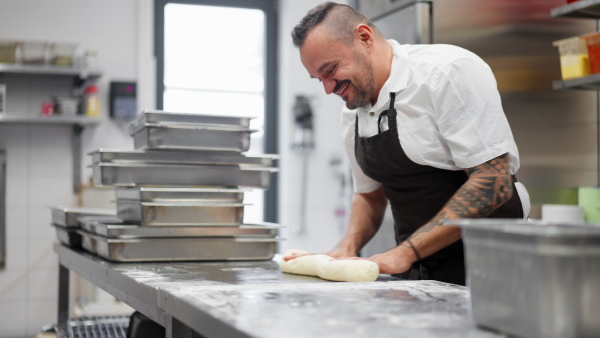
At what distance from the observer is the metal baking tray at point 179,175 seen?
194 cm

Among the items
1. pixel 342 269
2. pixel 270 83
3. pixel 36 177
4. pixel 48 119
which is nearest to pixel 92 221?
pixel 342 269

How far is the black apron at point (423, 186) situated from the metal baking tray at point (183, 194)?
408 millimetres

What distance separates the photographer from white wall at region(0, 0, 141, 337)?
4.44 metres

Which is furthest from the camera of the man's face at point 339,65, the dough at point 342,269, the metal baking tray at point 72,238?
the metal baking tray at point 72,238

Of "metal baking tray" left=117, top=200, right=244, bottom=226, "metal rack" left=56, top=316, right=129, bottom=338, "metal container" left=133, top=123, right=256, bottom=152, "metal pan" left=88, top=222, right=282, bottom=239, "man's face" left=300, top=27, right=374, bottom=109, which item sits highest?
"man's face" left=300, top=27, right=374, bottom=109

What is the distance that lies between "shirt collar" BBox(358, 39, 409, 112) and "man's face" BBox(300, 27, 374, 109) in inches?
1.7

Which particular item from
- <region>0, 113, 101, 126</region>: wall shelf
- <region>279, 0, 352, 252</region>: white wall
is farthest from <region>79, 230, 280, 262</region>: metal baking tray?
<region>279, 0, 352, 252</region>: white wall

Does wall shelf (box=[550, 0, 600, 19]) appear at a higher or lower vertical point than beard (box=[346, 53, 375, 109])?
higher

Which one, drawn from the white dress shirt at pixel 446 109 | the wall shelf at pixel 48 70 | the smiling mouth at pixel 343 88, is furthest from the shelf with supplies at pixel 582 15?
the wall shelf at pixel 48 70

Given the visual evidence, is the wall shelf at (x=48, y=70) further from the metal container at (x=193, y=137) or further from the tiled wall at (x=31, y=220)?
the metal container at (x=193, y=137)

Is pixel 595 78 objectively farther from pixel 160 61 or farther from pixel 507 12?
pixel 160 61

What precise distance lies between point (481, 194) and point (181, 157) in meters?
0.87

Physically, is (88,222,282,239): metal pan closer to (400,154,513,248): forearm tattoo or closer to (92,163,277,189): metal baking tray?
(92,163,277,189): metal baking tray

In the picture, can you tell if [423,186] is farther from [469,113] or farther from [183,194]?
[183,194]
